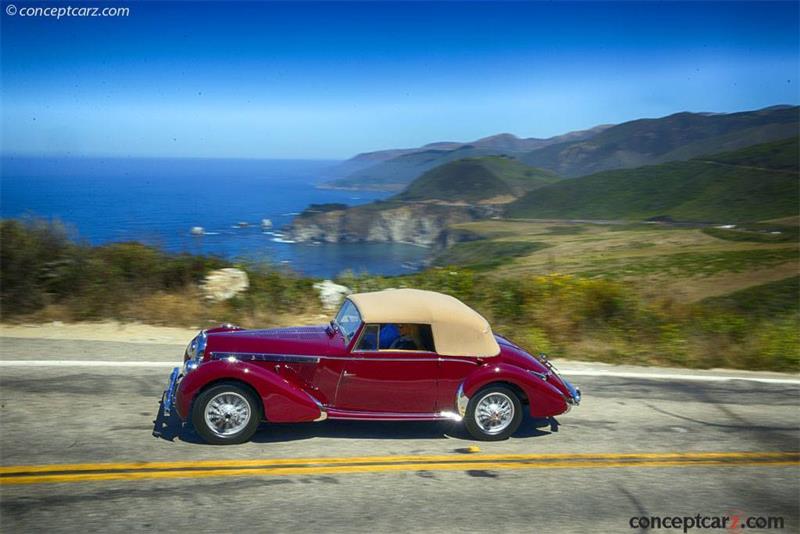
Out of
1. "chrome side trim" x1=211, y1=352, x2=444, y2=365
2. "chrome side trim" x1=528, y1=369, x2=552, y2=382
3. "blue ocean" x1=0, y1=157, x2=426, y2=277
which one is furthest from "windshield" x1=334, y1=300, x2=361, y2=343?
"blue ocean" x1=0, y1=157, x2=426, y2=277

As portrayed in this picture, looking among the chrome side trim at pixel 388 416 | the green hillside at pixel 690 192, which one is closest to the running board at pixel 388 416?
the chrome side trim at pixel 388 416

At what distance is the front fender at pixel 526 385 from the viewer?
7.04 meters

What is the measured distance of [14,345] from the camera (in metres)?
9.88

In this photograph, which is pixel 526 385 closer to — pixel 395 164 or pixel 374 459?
pixel 374 459

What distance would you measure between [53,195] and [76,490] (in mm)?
18806

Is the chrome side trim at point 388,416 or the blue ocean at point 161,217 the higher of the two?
the blue ocean at point 161,217

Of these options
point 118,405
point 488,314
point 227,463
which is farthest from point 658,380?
point 118,405

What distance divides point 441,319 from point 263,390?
207 centimetres

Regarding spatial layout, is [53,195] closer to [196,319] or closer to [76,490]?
[196,319]

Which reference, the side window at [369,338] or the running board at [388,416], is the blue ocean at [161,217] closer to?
the side window at [369,338]

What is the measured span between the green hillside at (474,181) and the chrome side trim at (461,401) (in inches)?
2050

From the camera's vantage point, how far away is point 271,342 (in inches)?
274

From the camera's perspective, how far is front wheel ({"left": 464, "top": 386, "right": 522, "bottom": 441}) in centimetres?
711
